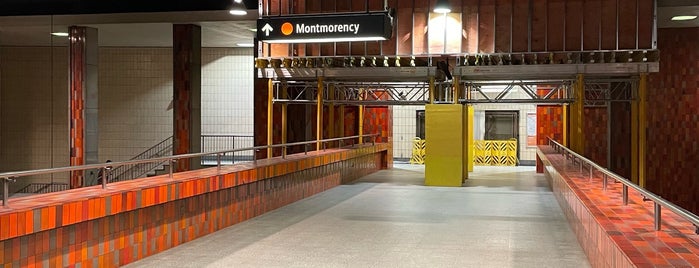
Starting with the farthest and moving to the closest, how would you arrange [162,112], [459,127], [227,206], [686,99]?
1. [162,112]
2. [686,99]
3. [459,127]
4. [227,206]

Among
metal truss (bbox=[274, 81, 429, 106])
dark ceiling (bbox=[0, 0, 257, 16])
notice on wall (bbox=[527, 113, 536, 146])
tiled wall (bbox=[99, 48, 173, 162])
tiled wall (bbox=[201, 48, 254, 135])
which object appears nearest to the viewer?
dark ceiling (bbox=[0, 0, 257, 16])

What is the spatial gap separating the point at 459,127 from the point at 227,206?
26.0 ft

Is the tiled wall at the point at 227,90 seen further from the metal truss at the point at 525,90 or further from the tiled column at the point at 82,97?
the metal truss at the point at 525,90

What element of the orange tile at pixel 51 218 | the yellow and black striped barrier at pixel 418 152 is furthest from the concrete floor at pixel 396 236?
the yellow and black striped barrier at pixel 418 152

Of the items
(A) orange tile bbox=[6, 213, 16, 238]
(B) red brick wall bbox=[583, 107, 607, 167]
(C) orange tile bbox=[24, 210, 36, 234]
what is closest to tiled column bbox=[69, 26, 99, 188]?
(C) orange tile bbox=[24, 210, 36, 234]

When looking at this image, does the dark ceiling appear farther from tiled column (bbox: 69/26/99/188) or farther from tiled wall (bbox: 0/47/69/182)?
tiled wall (bbox: 0/47/69/182)

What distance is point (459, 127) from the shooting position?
15531 millimetres

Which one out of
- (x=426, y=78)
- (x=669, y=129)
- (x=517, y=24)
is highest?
(x=517, y=24)

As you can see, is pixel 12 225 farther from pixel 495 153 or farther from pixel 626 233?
pixel 495 153

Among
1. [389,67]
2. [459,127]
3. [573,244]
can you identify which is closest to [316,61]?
[389,67]

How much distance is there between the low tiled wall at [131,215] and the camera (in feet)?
16.7

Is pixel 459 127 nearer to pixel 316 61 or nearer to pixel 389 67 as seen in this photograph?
pixel 389 67

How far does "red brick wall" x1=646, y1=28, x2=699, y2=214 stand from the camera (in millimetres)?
19094

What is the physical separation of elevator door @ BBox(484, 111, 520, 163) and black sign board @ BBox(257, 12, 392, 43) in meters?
19.6
